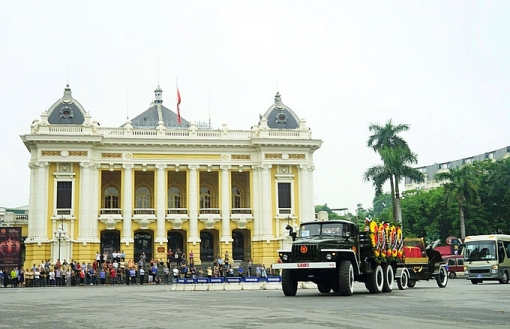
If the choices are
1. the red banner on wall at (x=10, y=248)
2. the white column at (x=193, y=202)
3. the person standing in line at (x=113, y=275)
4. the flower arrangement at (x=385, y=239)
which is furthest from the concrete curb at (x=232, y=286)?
the white column at (x=193, y=202)

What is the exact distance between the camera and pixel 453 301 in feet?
62.1

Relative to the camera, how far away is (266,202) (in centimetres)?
5872

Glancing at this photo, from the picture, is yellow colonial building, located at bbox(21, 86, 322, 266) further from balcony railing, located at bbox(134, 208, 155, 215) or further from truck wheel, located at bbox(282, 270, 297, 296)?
truck wheel, located at bbox(282, 270, 297, 296)

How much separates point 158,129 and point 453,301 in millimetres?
42512

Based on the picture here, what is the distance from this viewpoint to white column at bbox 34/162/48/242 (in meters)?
54.6

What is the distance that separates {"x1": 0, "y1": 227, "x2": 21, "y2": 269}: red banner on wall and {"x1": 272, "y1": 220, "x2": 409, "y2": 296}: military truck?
2998 cm

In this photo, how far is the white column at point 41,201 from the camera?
54.6 m

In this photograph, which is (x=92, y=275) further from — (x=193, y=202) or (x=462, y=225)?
(x=462, y=225)

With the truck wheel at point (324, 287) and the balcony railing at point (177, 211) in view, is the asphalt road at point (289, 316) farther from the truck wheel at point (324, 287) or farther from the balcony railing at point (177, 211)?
the balcony railing at point (177, 211)

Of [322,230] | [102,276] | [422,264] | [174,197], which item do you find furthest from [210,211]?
[322,230]

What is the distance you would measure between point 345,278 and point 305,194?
124 feet

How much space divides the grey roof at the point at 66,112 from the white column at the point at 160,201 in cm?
776

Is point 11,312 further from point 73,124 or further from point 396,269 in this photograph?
point 73,124

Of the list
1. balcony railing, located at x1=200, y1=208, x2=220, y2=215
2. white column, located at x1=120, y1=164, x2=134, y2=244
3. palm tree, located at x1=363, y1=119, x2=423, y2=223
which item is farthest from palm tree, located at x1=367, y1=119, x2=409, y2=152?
white column, located at x1=120, y1=164, x2=134, y2=244
